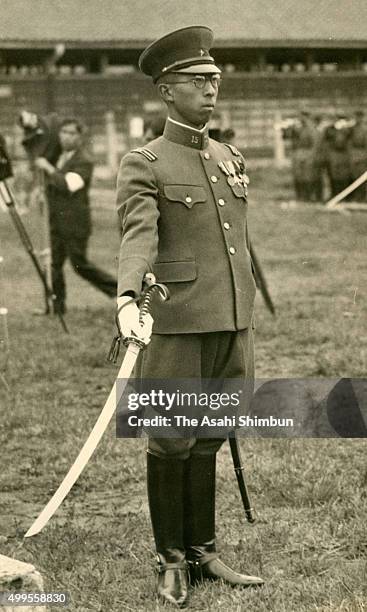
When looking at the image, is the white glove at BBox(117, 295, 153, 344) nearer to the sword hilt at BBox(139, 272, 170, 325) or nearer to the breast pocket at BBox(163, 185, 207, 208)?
the sword hilt at BBox(139, 272, 170, 325)

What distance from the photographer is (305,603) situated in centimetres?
311

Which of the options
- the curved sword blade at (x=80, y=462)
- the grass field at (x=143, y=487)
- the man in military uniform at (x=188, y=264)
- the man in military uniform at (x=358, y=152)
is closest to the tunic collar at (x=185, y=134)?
the man in military uniform at (x=188, y=264)

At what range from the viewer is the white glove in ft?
8.94

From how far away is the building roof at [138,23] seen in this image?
16734mm

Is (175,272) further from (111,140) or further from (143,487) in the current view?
(111,140)

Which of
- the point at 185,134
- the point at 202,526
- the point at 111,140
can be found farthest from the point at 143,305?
the point at 111,140

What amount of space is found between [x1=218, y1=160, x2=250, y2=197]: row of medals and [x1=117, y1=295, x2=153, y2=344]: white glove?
23.6 inches

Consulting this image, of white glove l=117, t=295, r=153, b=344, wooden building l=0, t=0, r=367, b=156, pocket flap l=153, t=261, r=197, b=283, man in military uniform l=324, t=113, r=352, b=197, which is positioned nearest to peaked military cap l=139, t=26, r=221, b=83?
pocket flap l=153, t=261, r=197, b=283

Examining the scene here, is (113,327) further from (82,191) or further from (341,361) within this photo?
(341,361)

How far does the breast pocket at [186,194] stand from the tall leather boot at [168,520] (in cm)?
77

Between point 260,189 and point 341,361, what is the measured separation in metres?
13.5

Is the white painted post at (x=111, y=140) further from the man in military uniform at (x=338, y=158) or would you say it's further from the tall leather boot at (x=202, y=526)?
the tall leather boot at (x=202, y=526)

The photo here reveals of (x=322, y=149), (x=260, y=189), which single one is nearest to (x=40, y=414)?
(x=322, y=149)

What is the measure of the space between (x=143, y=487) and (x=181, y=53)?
1.98m
